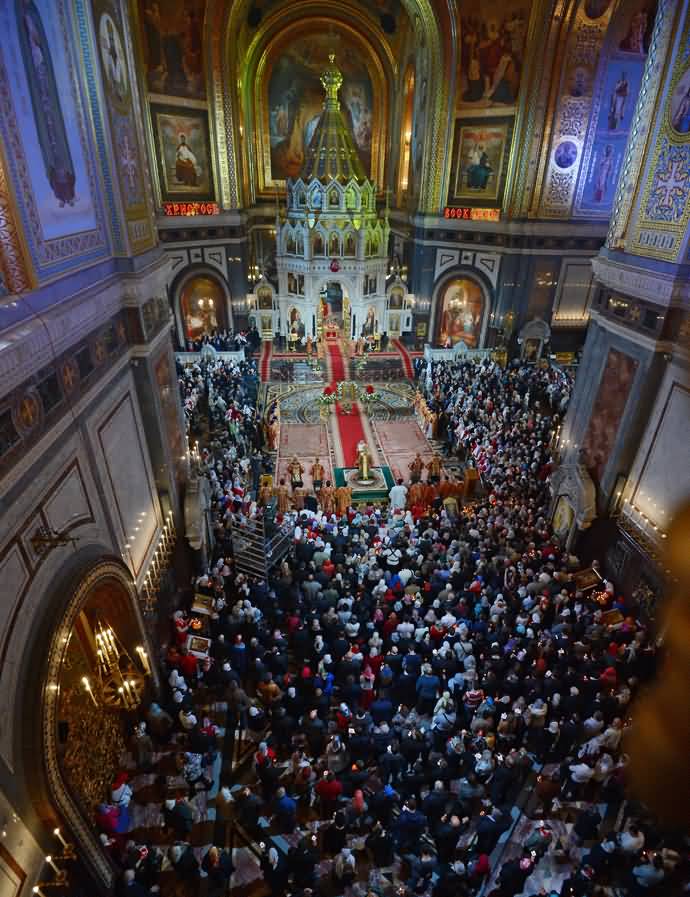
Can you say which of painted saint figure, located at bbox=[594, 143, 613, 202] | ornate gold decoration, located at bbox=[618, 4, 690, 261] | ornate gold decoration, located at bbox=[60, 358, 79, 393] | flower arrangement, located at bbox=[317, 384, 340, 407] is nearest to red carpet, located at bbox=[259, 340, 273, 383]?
flower arrangement, located at bbox=[317, 384, 340, 407]

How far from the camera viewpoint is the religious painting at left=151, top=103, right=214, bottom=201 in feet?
71.5

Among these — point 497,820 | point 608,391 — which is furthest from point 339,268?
point 497,820

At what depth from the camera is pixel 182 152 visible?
74.3 feet

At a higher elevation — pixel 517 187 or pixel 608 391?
pixel 517 187

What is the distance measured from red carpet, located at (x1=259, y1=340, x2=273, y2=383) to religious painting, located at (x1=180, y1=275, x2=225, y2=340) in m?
2.41

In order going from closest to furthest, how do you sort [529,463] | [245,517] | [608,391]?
[608,391] < [245,517] < [529,463]

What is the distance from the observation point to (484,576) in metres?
10.6

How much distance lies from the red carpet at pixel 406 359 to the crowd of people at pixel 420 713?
42.1 feet

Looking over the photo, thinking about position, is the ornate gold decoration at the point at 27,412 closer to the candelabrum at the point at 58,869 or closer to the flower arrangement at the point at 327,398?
the candelabrum at the point at 58,869

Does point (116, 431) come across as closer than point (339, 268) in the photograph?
Yes

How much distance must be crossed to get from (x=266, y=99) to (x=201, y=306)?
43.2ft

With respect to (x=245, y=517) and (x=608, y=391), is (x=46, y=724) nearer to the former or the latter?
(x=245, y=517)

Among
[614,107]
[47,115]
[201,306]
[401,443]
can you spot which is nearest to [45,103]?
[47,115]

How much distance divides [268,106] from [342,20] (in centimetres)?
563
